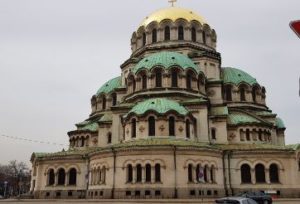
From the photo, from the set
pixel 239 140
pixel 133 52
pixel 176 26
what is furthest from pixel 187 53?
pixel 239 140

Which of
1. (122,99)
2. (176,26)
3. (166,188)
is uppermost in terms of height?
(176,26)

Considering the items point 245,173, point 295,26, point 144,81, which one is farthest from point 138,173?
point 295,26

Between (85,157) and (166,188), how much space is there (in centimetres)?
1220

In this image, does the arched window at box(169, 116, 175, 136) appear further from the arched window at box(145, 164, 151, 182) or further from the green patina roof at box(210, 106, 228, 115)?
the green patina roof at box(210, 106, 228, 115)

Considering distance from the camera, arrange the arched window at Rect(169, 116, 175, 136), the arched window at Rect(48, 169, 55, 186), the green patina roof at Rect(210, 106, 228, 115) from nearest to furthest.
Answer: the arched window at Rect(169, 116, 175, 136)
the green patina roof at Rect(210, 106, 228, 115)
the arched window at Rect(48, 169, 55, 186)

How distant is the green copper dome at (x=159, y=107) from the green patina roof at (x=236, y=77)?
1318cm

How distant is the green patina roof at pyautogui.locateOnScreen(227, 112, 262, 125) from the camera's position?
141 feet

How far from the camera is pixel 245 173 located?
3831 centimetres

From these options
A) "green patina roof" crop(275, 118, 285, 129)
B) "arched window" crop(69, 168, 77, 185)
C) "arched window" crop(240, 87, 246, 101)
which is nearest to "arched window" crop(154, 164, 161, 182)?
"arched window" crop(69, 168, 77, 185)

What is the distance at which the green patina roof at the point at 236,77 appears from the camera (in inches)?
1963

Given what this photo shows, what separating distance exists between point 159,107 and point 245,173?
37.4ft

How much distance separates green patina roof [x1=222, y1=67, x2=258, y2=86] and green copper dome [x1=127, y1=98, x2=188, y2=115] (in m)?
13.2

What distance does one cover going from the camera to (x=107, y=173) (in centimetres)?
3628

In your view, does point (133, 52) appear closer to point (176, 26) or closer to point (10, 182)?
point (176, 26)
